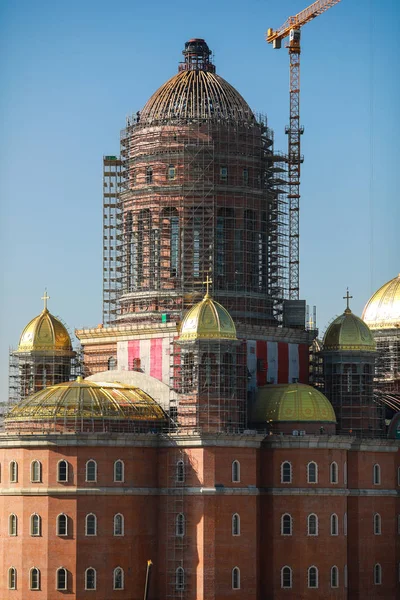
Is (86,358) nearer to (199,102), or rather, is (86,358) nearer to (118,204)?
(118,204)

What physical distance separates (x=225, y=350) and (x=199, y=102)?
2772 cm

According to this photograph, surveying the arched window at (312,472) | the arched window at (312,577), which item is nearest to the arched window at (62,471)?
the arched window at (312,472)

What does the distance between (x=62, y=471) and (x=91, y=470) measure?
2.35 m

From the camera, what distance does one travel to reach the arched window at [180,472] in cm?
15025

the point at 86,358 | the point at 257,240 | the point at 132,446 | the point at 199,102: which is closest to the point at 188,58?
the point at 199,102

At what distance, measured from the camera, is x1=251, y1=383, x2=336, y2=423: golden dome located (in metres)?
155

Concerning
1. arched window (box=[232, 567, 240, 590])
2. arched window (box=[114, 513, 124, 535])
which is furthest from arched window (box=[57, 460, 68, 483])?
arched window (box=[232, 567, 240, 590])

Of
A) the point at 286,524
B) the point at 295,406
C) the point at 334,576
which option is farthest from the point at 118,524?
the point at 334,576

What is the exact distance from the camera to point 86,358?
169 metres

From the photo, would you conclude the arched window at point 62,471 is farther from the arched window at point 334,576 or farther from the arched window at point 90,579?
the arched window at point 334,576

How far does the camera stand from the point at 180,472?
150500 millimetres

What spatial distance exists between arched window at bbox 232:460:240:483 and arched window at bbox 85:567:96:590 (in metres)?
13.7

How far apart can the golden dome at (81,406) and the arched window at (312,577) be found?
17693 mm

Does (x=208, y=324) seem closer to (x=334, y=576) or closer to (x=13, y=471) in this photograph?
(x=13, y=471)
